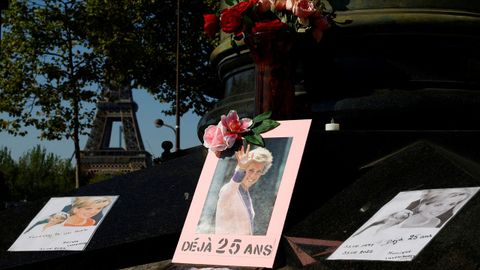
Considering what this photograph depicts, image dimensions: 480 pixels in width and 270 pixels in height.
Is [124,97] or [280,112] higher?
[280,112]

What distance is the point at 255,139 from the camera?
4.68 m

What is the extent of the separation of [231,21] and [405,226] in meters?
1.90

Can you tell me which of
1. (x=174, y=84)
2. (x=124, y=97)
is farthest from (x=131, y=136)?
(x=174, y=84)

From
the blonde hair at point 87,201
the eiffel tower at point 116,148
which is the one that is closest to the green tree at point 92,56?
the blonde hair at point 87,201

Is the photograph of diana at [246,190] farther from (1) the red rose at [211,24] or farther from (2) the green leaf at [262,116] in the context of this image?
(1) the red rose at [211,24]

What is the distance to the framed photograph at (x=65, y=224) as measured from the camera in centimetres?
483

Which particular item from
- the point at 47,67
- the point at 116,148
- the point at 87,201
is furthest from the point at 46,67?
the point at 116,148

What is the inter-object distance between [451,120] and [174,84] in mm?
17945

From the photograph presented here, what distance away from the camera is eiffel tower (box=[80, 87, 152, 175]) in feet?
210

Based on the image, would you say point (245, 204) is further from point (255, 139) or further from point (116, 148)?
point (116, 148)

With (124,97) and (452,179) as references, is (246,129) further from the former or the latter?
(124,97)

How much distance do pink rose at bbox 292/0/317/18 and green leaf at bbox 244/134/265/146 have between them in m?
0.78

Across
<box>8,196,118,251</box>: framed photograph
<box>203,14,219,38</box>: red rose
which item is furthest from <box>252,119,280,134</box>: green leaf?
<box>8,196,118,251</box>: framed photograph

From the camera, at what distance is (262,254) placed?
4125mm
